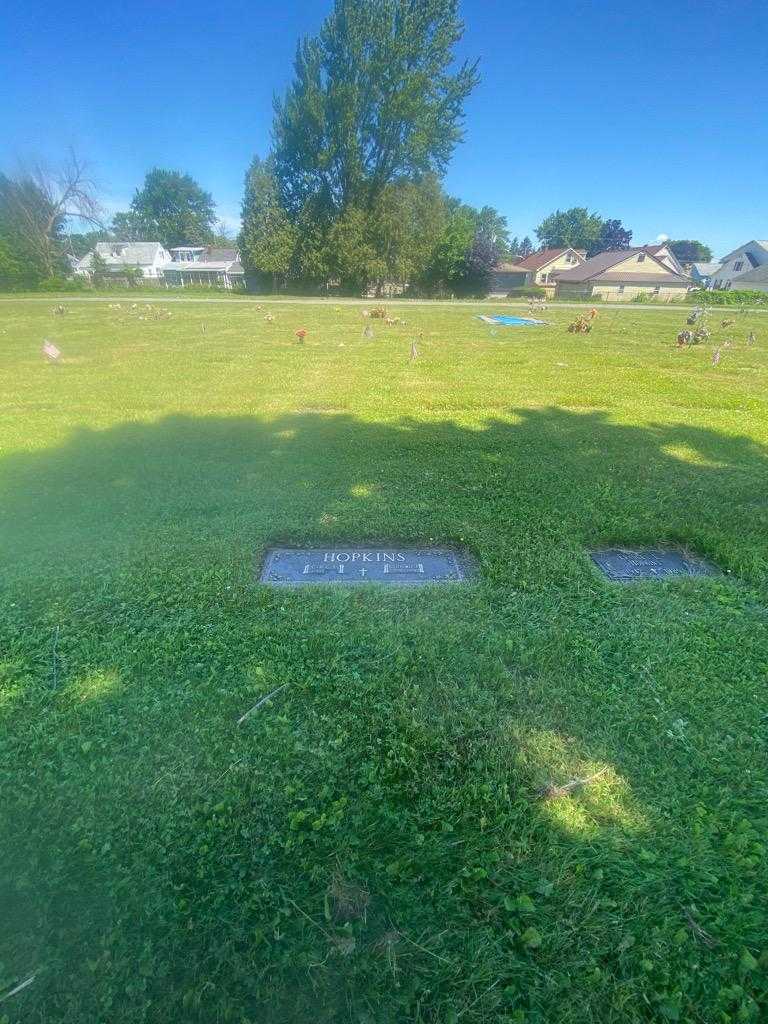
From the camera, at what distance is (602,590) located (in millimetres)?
3051

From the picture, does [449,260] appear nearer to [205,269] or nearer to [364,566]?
[205,269]

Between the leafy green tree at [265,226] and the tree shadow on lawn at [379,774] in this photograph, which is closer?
the tree shadow on lawn at [379,774]

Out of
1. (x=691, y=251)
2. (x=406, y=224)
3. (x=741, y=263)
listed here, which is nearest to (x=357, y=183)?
(x=406, y=224)

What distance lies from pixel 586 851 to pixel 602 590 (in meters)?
1.64

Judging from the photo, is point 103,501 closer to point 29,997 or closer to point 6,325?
point 29,997

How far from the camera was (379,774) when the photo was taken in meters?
1.95

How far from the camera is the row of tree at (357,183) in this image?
34.3 metres

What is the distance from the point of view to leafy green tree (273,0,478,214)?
33.8 m

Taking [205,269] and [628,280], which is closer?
[628,280]

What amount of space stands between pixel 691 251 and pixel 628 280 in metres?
75.8

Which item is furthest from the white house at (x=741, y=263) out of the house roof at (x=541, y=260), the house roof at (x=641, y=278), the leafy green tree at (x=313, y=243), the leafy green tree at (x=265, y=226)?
the leafy green tree at (x=265, y=226)

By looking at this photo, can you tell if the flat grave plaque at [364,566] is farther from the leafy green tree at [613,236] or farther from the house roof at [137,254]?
the leafy green tree at [613,236]

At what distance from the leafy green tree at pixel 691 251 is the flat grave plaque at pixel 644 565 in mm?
128042

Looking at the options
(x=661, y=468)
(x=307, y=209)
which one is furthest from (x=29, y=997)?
(x=307, y=209)
